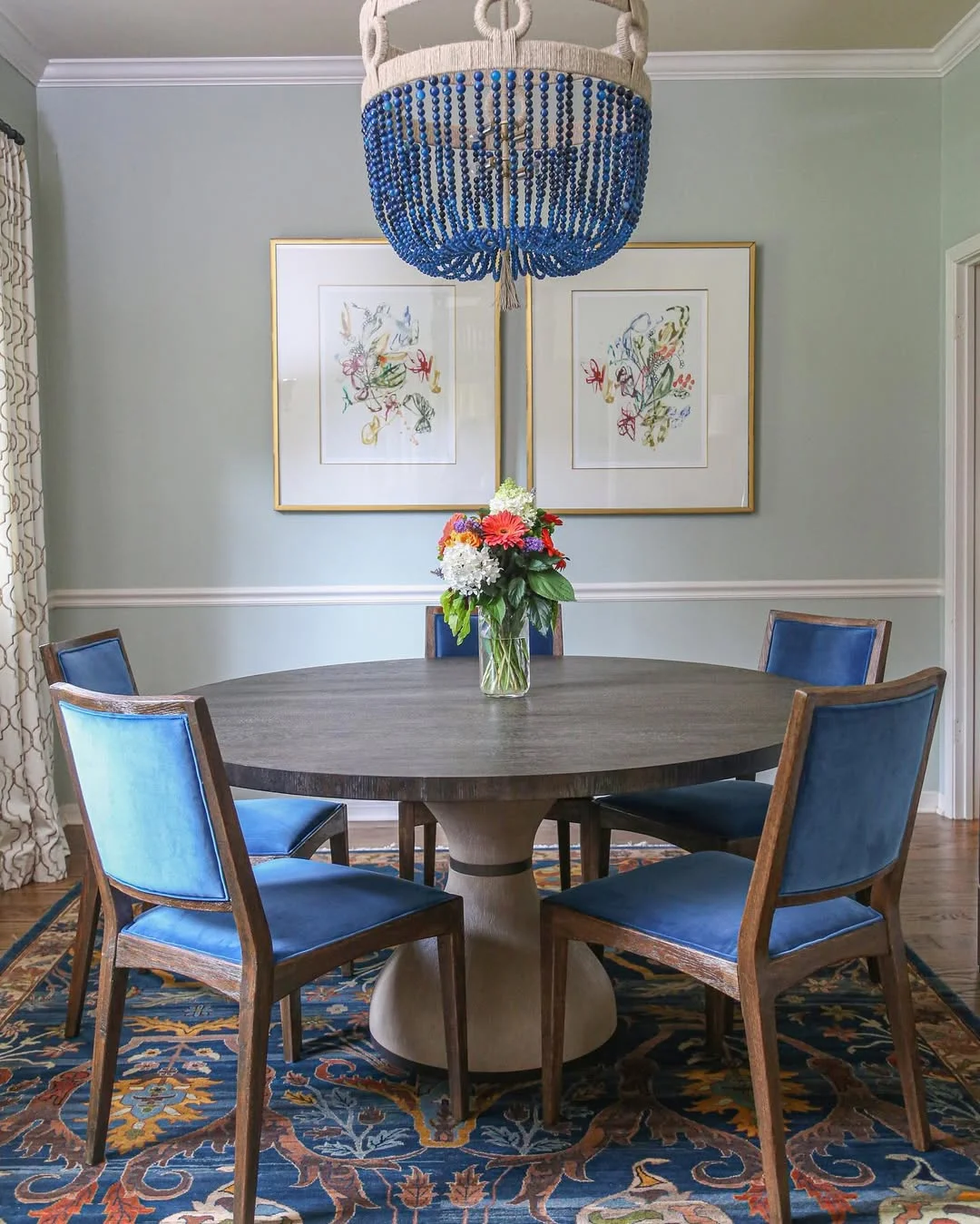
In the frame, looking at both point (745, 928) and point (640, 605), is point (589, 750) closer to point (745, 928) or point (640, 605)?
point (745, 928)

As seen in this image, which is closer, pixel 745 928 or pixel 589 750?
pixel 745 928

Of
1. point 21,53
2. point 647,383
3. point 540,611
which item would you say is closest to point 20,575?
point 21,53

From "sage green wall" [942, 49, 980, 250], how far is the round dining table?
6.82 ft

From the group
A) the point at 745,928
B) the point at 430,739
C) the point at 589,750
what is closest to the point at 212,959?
the point at 430,739

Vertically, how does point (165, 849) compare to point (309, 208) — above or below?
below

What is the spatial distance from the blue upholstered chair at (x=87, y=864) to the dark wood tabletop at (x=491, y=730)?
0.26 metres

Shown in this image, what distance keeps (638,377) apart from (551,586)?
1.89 metres

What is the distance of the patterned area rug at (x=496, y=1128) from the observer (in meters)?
1.82

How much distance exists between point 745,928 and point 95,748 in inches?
42.1

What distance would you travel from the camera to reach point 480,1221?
1769 mm

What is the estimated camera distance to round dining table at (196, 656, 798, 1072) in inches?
68.6

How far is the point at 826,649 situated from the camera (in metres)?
2.83

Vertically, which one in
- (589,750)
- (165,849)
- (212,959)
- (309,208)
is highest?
(309,208)

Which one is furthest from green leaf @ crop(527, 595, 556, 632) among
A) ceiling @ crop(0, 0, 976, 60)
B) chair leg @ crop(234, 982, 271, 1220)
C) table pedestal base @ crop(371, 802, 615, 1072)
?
ceiling @ crop(0, 0, 976, 60)
